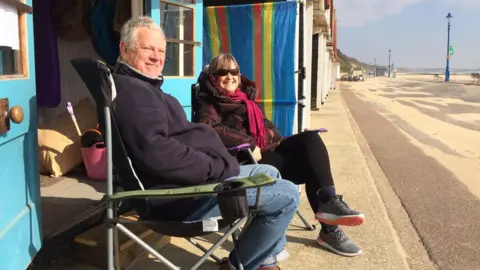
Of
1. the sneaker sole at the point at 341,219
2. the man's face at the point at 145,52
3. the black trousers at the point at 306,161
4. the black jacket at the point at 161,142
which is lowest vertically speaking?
the sneaker sole at the point at 341,219

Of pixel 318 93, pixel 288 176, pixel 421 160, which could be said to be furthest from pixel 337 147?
pixel 318 93

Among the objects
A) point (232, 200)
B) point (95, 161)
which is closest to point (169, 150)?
point (232, 200)

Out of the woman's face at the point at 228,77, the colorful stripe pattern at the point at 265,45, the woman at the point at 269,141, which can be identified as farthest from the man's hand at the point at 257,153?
the colorful stripe pattern at the point at 265,45

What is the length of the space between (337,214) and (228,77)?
1.22 meters

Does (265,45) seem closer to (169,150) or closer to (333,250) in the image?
(333,250)

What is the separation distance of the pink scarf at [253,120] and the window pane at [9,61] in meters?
1.54

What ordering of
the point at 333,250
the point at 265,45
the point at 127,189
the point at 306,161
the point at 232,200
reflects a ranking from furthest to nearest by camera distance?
1. the point at 265,45
2. the point at 333,250
3. the point at 306,161
4. the point at 127,189
5. the point at 232,200

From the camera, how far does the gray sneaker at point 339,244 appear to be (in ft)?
10.2

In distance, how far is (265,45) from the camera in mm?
4863

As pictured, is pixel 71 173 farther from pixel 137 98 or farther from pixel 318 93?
pixel 318 93

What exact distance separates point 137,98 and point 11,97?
1.69 feet

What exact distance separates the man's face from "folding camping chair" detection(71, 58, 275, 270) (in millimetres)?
250

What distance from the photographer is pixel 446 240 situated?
138 inches

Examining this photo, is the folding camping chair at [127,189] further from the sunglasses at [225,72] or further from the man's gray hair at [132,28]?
the sunglasses at [225,72]
